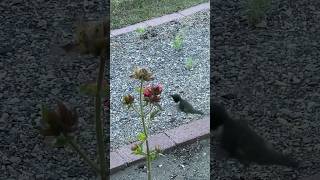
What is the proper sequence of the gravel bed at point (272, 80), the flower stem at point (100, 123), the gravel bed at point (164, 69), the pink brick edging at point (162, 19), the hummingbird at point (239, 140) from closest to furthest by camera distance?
the flower stem at point (100, 123), the hummingbird at point (239, 140), the gravel bed at point (272, 80), the gravel bed at point (164, 69), the pink brick edging at point (162, 19)

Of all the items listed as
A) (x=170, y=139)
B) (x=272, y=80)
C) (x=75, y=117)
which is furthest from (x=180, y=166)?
(x=75, y=117)

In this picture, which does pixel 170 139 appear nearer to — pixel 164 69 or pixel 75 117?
pixel 164 69

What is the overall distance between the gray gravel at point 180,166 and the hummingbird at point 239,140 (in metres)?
0.74

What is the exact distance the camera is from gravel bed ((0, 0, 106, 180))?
1.95 meters

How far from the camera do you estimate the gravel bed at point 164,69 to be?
331 cm

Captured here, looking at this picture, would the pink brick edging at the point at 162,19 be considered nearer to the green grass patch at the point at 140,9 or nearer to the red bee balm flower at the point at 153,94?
the green grass patch at the point at 140,9

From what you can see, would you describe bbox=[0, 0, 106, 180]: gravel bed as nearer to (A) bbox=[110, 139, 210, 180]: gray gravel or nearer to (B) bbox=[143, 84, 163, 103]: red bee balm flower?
(B) bbox=[143, 84, 163, 103]: red bee balm flower

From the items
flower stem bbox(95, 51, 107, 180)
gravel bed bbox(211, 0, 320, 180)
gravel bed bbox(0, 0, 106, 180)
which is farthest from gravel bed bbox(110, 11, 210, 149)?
flower stem bbox(95, 51, 107, 180)

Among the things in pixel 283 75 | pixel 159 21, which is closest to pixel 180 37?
pixel 159 21

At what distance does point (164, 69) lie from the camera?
12.9 ft

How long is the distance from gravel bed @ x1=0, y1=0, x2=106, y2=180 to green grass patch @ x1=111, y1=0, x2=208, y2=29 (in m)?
2.47

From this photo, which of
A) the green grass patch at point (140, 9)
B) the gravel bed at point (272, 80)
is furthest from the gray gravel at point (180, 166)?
the green grass patch at point (140, 9)

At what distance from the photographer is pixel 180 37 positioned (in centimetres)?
444

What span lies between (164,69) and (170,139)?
91 centimetres
